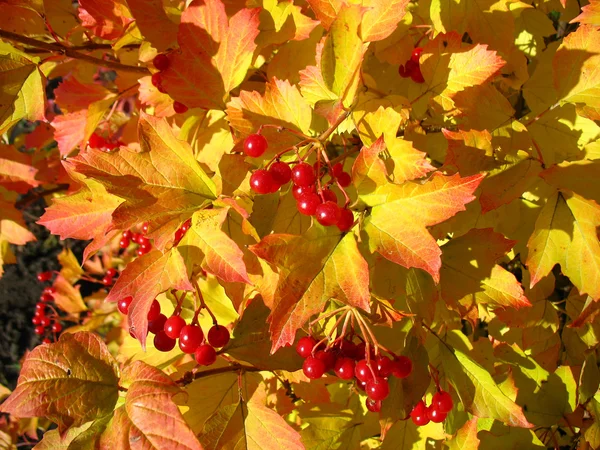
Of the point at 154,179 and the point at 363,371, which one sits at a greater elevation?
the point at 154,179

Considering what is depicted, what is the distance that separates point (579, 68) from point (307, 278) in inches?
30.4

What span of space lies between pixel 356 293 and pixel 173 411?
1.31 feet

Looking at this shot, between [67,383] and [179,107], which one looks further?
[179,107]

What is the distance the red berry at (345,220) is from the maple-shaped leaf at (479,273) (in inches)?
12.9

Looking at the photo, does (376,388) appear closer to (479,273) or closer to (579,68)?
(479,273)

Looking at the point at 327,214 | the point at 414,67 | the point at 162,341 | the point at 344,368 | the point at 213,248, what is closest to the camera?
the point at 327,214

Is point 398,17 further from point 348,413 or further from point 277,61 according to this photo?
point 348,413

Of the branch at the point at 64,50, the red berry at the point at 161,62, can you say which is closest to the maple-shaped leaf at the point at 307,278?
the red berry at the point at 161,62

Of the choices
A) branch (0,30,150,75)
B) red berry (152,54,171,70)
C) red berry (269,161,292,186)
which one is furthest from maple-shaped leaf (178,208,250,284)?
branch (0,30,150,75)

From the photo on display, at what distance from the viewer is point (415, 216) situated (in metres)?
0.85

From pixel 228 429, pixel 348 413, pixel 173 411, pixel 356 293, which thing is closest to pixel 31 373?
pixel 173 411

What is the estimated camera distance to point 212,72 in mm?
1142

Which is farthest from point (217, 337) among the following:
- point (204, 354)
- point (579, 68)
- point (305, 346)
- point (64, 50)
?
point (579, 68)

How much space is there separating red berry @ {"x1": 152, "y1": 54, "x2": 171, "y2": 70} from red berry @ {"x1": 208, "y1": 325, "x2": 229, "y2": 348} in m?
0.63
